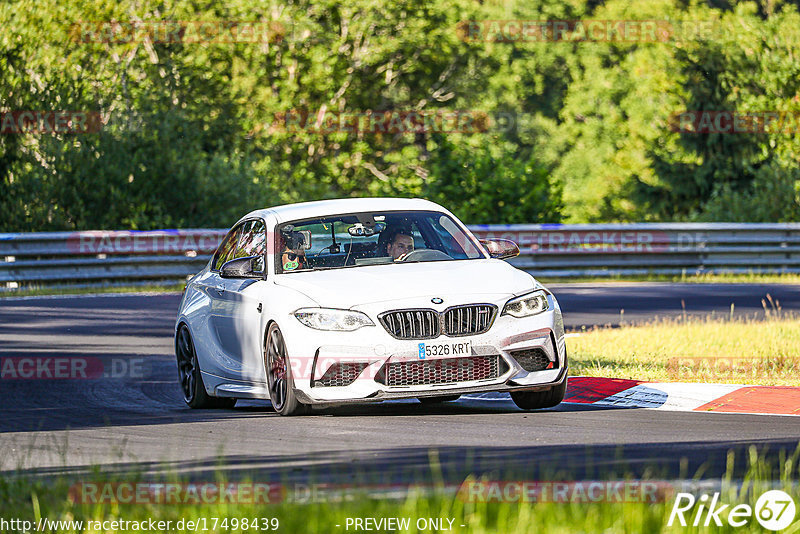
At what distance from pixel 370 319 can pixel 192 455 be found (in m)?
1.77

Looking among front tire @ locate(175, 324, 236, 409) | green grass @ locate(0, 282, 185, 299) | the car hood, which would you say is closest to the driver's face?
the car hood

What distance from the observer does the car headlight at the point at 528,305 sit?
9.70 meters

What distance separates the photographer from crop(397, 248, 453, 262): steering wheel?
34.9 feet

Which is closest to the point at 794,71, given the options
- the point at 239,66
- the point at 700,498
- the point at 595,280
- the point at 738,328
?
the point at 239,66

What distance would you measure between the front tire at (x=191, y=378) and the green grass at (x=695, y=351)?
3.16 m

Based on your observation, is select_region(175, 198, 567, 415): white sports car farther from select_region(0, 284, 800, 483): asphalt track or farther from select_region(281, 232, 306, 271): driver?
select_region(0, 284, 800, 483): asphalt track

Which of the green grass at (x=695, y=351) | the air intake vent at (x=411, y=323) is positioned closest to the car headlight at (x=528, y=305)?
the air intake vent at (x=411, y=323)

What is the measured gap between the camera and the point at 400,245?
1083 centimetres

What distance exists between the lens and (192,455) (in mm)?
8195

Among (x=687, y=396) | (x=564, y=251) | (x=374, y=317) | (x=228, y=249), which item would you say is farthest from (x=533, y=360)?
(x=564, y=251)

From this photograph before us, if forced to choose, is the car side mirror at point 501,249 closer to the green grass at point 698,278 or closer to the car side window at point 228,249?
the car side window at point 228,249

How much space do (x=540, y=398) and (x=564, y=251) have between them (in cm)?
1609

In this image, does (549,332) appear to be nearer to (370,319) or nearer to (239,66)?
(370,319)

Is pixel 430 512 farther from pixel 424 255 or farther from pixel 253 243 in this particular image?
pixel 253 243
